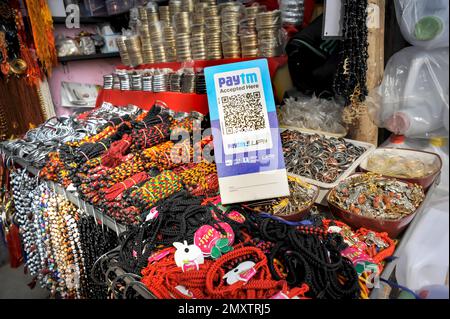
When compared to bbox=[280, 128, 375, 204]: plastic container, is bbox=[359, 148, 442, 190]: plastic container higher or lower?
higher

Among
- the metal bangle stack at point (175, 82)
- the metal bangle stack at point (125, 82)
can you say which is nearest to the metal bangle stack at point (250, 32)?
the metal bangle stack at point (175, 82)

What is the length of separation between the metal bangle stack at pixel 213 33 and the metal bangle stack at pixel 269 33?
0.40 metres

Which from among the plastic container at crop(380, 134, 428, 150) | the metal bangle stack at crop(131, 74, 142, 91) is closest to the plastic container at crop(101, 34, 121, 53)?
the metal bangle stack at crop(131, 74, 142, 91)

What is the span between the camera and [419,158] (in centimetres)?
154

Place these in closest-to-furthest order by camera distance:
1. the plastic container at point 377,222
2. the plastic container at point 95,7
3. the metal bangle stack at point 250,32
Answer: the plastic container at point 377,222, the metal bangle stack at point 250,32, the plastic container at point 95,7

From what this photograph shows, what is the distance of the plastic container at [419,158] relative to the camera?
1340mm

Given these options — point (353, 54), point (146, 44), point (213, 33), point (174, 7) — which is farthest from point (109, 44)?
point (353, 54)

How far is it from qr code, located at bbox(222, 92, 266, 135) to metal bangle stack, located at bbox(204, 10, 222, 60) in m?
1.73

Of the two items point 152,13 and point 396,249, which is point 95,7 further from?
point 396,249

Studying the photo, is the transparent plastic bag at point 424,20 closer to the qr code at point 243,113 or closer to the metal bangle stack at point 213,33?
the qr code at point 243,113

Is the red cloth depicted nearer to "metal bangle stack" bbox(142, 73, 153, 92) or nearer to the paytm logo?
"metal bangle stack" bbox(142, 73, 153, 92)

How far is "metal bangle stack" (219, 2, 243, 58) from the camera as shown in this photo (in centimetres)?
262

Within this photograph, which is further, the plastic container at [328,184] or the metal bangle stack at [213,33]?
the metal bangle stack at [213,33]

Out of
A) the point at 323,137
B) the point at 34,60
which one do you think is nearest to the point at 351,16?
the point at 323,137
